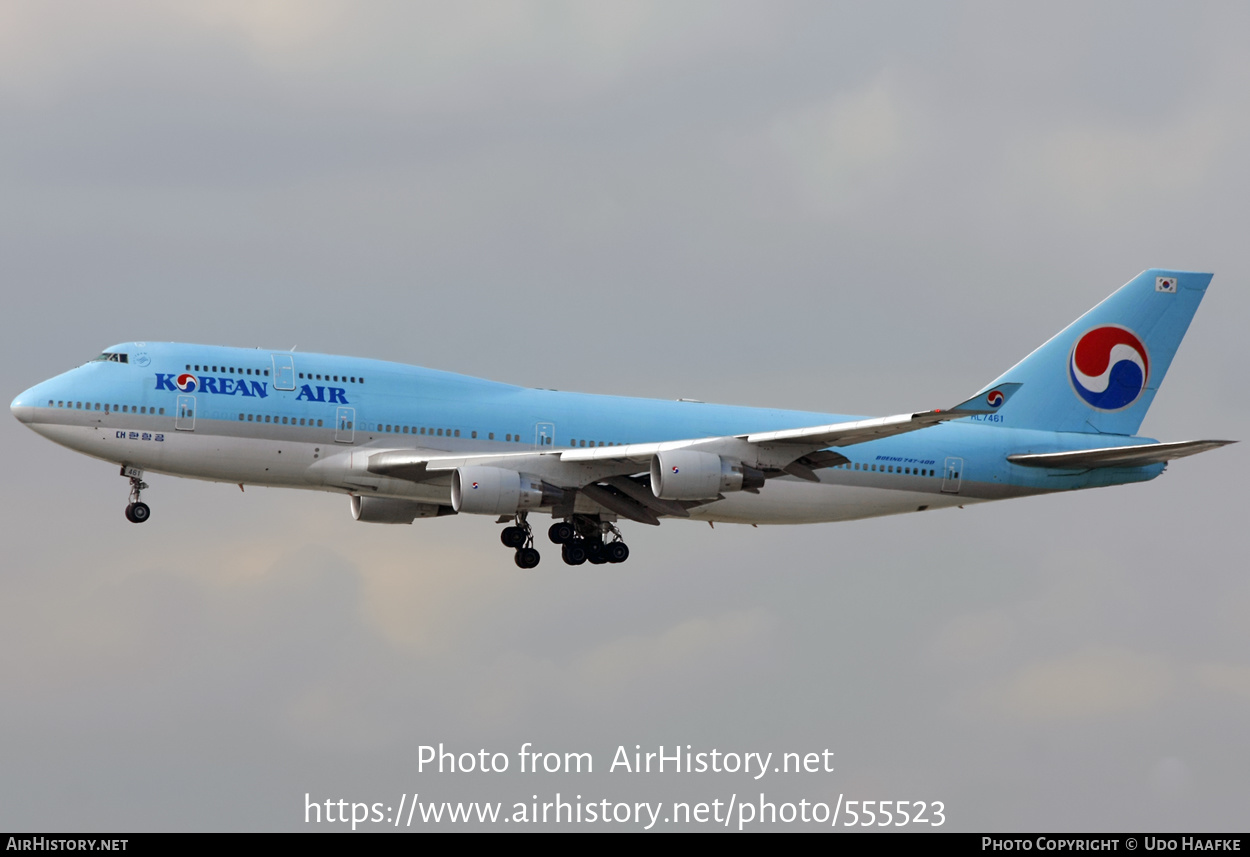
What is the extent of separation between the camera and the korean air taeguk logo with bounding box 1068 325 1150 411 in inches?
2724

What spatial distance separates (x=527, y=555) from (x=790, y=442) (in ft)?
37.5

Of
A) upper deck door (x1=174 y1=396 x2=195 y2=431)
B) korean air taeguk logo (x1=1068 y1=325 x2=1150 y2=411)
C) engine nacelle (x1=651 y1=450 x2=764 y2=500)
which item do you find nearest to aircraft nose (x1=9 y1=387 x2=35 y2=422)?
upper deck door (x1=174 y1=396 x2=195 y2=431)

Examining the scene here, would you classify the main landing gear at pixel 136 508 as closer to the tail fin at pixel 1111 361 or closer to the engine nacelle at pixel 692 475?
the engine nacelle at pixel 692 475

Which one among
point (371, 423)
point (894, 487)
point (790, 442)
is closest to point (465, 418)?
point (371, 423)

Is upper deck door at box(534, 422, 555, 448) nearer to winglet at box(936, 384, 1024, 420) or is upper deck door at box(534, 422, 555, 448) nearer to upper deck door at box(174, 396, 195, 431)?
upper deck door at box(174, 396, 195, 431)

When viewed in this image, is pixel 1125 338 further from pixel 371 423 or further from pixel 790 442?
pixel 371 423

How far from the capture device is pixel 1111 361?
229ft

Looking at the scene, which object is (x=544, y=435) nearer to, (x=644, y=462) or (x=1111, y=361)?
(x=644, y=462)

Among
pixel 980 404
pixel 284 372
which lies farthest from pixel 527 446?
pixel 980 404

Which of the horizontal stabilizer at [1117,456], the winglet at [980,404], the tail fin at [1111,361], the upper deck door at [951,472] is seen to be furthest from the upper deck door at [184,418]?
the tail fin at [1111,361]

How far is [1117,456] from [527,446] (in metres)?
20.2

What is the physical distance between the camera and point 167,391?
56594 mm

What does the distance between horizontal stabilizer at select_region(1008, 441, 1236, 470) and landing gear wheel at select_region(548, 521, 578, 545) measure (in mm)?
16181

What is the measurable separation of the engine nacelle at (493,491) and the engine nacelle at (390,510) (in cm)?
646
